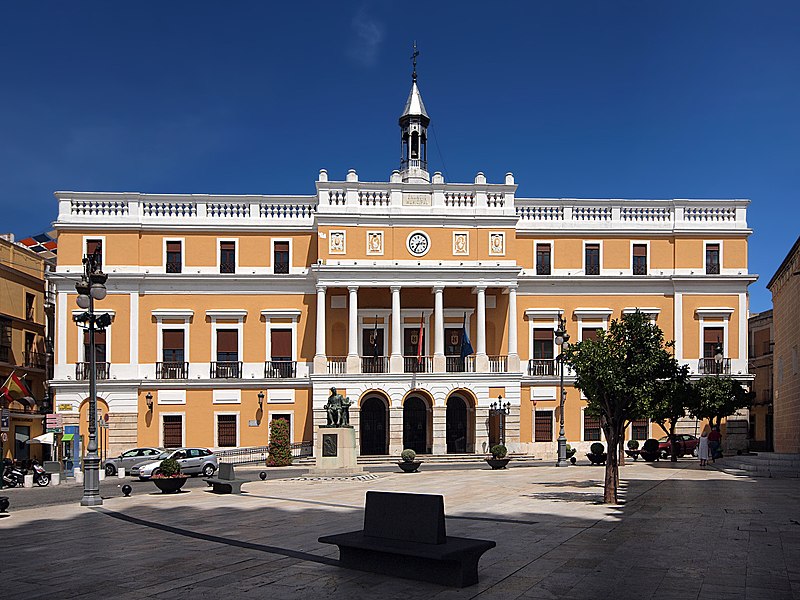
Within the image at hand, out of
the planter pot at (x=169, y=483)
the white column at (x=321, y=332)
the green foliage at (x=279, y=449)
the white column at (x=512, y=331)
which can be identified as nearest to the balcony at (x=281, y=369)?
the white column at (x=321, y=332)

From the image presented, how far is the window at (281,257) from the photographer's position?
4356 cm

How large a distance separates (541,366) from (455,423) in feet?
18.2

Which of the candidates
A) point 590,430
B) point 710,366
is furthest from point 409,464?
point 710,366

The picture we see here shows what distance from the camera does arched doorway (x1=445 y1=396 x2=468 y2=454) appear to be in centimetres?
4284

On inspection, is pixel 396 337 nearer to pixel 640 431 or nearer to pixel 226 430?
pixel 226 430

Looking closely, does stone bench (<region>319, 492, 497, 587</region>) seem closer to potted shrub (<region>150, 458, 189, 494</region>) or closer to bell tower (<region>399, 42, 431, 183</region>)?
potted shrub (<region>150, 458, 189, 494</region>)

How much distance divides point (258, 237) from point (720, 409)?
79.0ft

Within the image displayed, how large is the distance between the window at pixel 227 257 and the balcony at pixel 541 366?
16480 mm

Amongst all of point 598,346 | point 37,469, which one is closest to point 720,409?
point 598,346

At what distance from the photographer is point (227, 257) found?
43250mm

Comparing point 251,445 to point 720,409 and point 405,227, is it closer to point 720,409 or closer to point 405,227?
point 405,227

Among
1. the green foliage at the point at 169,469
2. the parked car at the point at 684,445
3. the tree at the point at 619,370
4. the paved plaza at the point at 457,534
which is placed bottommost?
the parked car at the point at 684,445

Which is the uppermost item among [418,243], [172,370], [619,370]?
[418,243]

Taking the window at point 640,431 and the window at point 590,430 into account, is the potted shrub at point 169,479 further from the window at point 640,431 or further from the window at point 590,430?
the window at point 640,431
